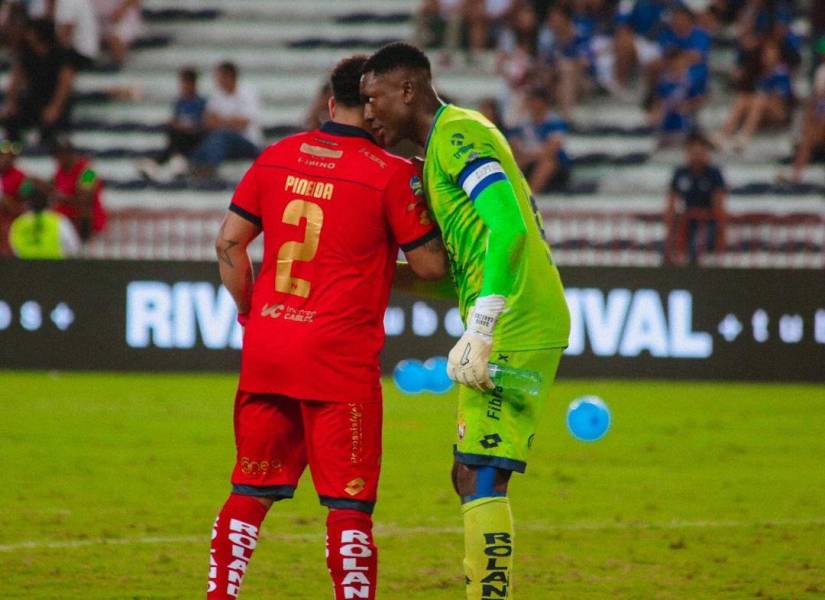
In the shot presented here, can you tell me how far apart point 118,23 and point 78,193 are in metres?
6.67

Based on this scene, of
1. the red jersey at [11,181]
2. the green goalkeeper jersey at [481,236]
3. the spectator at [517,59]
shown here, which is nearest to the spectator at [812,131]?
the spectator at [517,59]

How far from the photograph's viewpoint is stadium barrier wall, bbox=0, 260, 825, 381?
15.2 metres

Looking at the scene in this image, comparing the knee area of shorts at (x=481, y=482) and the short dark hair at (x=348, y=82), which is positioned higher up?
the short dark hair at (x=348, y=82)

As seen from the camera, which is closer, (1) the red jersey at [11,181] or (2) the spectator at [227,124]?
(1) the red jersey at [11,181]

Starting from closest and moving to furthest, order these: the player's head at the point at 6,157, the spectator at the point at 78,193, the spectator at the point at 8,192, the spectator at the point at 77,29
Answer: the spectator at the point at 78,193, the spectator at the point at 8,192, the player's head at the point at 6,157, the spectator at the point at 77,29

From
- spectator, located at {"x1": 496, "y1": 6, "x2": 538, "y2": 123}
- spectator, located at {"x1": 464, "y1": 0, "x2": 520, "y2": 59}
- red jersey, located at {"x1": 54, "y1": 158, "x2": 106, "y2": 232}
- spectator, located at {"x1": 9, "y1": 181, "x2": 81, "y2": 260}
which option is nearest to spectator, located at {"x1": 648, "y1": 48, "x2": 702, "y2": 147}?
spectator, located at {"x1": 496, "y1": 6, "x2": 538, "y2": 123}

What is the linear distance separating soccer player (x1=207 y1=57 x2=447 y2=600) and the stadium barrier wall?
971 cm

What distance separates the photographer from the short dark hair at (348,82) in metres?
5.46

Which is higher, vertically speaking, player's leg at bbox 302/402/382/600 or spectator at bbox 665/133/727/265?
spectator at bbox 665/133/727/265

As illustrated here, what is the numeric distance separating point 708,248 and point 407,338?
10.6 feet

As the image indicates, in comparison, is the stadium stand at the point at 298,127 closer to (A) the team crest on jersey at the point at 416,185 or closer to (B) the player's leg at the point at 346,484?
(A) the team crest on jersey at the point at 416,185

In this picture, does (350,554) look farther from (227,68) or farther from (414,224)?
(227,68)

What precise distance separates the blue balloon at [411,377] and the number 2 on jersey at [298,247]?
8.99 m

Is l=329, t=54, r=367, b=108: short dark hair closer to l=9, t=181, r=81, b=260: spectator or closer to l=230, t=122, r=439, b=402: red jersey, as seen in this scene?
l=230, t=122, r=439, b=402: red jersey
